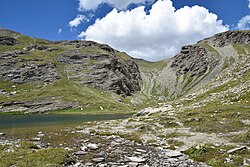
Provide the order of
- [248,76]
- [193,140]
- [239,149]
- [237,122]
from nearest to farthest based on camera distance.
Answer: [239,149] < [193,140] < [237,122] < [248,76]

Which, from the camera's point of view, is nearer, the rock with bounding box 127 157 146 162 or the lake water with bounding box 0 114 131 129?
the rock with bounding box 127 157 146 162

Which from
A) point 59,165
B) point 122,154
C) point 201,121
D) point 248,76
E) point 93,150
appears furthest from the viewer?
point 248,76

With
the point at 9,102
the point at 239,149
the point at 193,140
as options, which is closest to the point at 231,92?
the point at 193,140

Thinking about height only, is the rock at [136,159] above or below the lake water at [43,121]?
below

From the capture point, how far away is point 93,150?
29.5 metres

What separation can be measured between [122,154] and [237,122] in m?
22.9

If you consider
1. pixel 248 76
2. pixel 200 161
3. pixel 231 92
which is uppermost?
pixel 248 76

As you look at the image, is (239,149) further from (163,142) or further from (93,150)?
(93,150)

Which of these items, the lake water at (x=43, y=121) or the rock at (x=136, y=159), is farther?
the lake water at (x=43, y=121)

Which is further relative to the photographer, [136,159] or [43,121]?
[43,121]

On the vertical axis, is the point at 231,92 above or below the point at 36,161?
above

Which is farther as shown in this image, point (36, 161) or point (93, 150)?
point (93, 150)

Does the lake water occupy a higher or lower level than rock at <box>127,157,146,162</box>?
higher

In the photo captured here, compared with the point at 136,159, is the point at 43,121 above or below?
above
